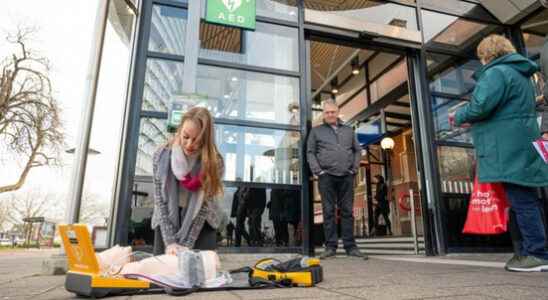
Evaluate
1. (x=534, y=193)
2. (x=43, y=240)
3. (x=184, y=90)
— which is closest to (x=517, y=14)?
(x=534, y=193)

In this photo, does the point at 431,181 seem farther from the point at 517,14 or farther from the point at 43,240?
the point at 43,240

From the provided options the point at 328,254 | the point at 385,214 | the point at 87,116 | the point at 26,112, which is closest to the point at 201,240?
the point at 87,116

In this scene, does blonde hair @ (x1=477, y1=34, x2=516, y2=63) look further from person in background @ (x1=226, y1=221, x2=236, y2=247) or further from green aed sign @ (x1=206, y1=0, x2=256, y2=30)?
person in background @ (x1=226, y1=221, x2=236, y2=247)

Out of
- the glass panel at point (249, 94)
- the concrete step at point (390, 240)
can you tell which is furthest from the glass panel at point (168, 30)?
the concrete step at point (390, 240)

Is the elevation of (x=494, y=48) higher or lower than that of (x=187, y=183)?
higher

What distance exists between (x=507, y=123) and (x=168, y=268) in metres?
2.42

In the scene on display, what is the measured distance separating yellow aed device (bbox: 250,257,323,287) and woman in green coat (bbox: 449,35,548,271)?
4.60 ft

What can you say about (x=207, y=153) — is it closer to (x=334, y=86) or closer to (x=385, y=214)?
(x=385, y=214)

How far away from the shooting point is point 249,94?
13.2 ft

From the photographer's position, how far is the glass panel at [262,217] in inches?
140

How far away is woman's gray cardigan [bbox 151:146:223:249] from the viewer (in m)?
1.79

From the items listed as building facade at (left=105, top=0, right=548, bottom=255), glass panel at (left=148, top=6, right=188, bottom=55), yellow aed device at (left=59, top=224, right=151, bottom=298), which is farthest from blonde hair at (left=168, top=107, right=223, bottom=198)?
glass panel at (left=148, top=6, right=188, bottom=55)

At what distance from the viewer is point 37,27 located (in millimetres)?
13164

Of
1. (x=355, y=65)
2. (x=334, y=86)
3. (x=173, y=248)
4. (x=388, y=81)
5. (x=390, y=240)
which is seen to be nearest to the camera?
(x=173, y=248)
